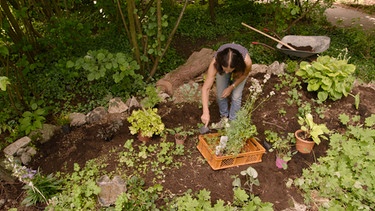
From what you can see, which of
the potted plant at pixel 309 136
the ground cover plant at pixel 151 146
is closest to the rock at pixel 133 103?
the ground cover plant at pixel 151 146

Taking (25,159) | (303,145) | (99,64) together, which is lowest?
(303,145)

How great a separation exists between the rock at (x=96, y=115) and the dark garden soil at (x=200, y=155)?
0.40ft

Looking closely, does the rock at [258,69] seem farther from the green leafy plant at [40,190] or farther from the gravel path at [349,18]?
the gravel path at [349,18]

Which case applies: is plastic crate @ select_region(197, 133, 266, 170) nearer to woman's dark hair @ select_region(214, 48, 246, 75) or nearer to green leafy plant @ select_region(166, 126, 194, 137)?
green leafy plant @ select_region(166, 126, 194, 137)

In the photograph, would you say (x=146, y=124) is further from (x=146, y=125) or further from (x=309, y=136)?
(x=309, y=136)

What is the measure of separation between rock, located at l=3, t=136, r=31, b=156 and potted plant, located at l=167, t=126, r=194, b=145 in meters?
1.87

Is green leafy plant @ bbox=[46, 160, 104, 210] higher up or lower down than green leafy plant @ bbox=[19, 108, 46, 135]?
lower down

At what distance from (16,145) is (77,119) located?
2.79ft

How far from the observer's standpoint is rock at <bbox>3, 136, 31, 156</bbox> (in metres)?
3.63

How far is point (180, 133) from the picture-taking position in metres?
3.84

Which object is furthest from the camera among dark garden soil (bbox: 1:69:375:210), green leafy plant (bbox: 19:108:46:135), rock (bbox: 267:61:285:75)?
rock (bbox: 267:61:285:75)

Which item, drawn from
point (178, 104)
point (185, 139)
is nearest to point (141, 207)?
point (185, 139)

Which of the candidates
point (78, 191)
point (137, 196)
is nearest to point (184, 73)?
point (137, 196)

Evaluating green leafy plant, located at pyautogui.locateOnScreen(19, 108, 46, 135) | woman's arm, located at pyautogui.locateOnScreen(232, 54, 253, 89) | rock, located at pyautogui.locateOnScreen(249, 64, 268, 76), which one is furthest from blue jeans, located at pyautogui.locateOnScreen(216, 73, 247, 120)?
green leafy plant, located at pyautogui.locateOnScreen(19, 108, 46, 135)
